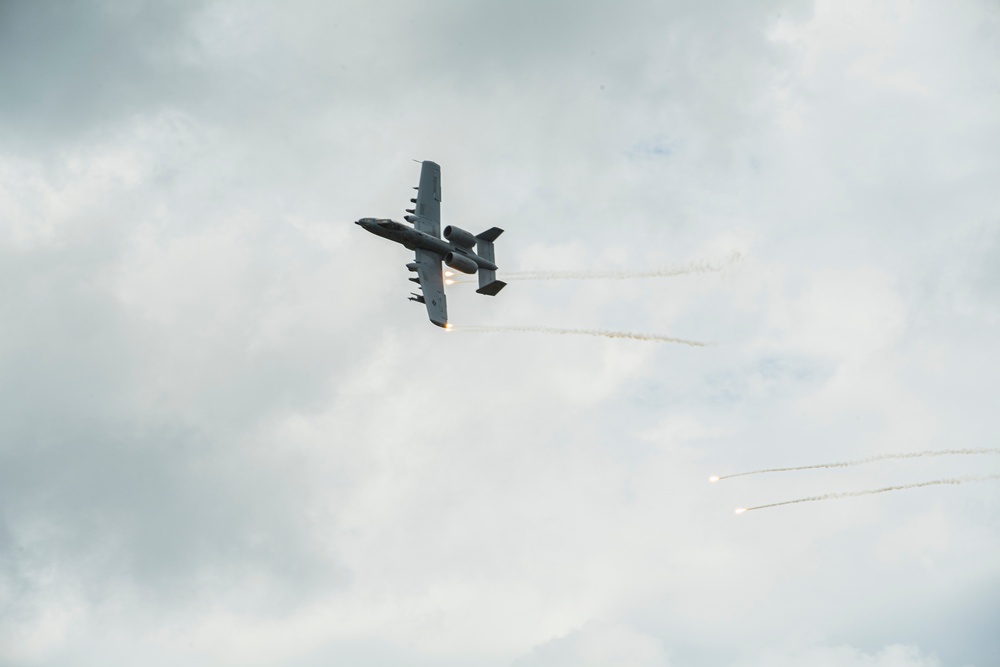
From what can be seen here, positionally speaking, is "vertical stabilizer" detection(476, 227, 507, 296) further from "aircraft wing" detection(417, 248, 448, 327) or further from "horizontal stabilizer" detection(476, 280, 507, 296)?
"aircraft wing" detection(417, 248, 448, 327)

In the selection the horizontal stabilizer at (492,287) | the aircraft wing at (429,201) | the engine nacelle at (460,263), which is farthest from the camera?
the aircraft wing at (429,201)

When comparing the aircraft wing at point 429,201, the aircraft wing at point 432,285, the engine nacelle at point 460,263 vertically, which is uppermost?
the aircraft wing at point 429,201

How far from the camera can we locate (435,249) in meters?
106

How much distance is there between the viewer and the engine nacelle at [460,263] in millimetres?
105812

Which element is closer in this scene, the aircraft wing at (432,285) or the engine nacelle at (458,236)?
the aircraft wing at (432,285)

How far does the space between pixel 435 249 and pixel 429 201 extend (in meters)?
10.9

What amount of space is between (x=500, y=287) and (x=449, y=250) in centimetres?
791

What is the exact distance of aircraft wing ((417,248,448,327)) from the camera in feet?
328

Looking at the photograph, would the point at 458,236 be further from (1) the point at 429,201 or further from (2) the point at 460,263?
(1) the point at 429,201

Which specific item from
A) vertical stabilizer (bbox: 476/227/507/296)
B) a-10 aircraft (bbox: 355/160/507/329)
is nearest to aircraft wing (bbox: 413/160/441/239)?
a-10 aircraft (bbox: 355/160/507/329)

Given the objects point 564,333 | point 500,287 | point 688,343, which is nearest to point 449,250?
point 500,287

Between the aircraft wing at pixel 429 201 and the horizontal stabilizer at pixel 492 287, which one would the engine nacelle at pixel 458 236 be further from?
the horizontal stabilizer at pixel 492 287

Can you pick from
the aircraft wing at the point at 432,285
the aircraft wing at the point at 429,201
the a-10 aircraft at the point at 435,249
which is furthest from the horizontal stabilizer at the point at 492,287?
the aircraft wing at the point at 429,201

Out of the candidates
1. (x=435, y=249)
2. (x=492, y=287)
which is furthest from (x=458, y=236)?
(x=492, y=287)
